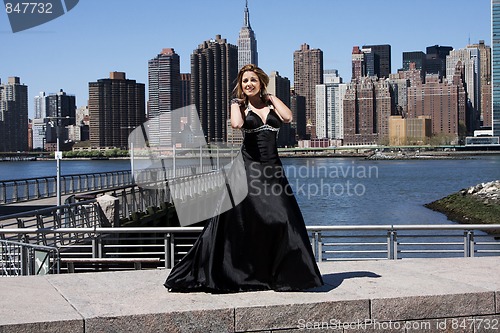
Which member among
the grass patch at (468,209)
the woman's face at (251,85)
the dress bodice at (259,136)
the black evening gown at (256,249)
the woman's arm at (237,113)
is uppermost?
the woman's face at (251,85)

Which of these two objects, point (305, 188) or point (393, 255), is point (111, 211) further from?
point (305, 188)

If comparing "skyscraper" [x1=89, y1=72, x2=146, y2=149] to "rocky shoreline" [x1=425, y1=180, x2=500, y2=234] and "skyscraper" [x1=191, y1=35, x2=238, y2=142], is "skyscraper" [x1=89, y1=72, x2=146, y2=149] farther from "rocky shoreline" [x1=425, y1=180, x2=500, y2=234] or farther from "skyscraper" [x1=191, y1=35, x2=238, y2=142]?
"rocky shoreline" [x1=425, y1=180, x2=500, y2=234]

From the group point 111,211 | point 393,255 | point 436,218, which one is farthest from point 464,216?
point 393,255

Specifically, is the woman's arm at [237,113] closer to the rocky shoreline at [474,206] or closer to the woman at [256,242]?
the woman at [256,242]

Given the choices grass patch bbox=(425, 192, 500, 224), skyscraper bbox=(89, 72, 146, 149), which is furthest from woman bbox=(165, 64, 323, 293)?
skyscraper bbox=(89, 72, 146, 149)

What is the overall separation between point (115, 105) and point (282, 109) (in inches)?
5020

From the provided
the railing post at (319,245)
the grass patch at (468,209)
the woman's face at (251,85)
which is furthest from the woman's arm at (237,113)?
the grass patch at (468,209)

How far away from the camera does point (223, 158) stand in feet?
324

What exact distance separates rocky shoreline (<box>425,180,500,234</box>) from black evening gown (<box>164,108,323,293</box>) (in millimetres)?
39876

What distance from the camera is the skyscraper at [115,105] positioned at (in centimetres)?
12788

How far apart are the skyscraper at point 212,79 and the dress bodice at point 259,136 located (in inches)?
5010

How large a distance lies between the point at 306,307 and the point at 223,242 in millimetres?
936

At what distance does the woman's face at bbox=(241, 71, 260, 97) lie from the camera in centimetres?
636

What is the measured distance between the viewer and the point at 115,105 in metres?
131
